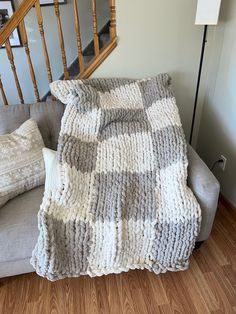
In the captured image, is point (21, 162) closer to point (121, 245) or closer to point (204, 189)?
point (121, 245)

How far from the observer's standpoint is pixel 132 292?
4.56 ft

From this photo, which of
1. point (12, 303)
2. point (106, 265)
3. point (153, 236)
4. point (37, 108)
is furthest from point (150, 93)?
point (12, 303)

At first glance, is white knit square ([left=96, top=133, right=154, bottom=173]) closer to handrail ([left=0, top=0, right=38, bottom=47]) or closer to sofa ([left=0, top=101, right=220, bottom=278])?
sofa ([left=0, top=101, right=220, bottom=278])

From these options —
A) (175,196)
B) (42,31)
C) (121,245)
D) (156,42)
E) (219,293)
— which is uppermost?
(42,31)

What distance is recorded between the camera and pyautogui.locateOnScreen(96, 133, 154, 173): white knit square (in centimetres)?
139

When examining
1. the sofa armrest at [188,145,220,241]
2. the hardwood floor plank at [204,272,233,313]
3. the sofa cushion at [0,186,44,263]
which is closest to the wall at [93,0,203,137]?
the sofa armrest at [188,145,220,241]

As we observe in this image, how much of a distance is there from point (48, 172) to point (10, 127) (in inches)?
17.9

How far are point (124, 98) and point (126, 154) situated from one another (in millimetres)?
425

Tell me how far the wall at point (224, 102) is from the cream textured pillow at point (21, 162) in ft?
4.20

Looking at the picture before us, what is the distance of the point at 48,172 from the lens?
1.41m

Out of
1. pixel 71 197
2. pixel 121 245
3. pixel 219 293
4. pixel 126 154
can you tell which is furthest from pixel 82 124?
pixel 219 293

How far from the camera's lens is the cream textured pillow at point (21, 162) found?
1358mm

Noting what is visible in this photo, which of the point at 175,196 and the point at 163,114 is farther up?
the point at 163,114

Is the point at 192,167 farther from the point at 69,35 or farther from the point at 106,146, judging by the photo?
the point at 69,35
